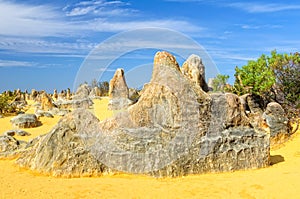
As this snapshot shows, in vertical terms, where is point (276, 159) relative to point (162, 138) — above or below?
below

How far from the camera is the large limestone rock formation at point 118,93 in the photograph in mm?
25714

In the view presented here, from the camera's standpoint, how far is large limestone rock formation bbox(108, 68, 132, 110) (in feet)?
84.4

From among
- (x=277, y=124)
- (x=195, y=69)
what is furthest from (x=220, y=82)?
(x=277, y=124)

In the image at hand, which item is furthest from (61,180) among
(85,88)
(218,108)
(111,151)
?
(85,88)

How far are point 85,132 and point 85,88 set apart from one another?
2509 cm

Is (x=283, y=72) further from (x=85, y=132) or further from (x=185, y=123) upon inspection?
(x=85, y=132)

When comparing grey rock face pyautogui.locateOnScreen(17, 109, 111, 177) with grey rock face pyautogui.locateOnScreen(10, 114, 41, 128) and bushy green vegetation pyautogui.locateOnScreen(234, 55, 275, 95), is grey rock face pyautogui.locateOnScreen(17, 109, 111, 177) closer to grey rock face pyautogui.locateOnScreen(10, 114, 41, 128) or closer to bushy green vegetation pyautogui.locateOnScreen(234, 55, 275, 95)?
grey rock face pyautogui.locateOnScreen(10, 114, 41, 128)

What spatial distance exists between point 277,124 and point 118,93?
15.4 m

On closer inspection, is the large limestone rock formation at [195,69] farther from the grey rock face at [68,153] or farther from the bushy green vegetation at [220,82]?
the grey rock face at [68,153]

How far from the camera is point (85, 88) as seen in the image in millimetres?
32625

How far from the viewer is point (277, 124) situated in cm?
1355

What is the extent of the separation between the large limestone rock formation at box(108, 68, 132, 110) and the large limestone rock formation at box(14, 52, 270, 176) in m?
16.7

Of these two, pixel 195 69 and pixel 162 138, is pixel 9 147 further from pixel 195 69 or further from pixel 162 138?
pixel 195 69

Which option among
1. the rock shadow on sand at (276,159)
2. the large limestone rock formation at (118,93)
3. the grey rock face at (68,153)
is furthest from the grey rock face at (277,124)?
the large limestone rock formation at (118,93)
